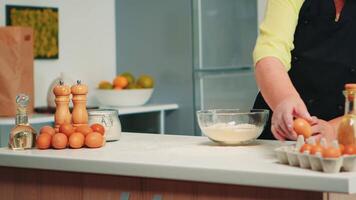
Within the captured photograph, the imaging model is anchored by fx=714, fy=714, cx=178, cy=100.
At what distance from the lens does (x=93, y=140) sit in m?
1.85

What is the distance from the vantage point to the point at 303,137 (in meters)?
1.53

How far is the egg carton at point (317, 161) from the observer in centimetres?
134

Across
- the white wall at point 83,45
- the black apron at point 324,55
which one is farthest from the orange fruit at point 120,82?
the black apron at point 324,55

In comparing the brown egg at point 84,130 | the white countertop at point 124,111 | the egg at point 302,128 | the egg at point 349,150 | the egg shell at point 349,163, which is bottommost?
the white countertop at point 124,111

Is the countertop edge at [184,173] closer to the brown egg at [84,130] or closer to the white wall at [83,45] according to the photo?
the brown egg at [84,130]

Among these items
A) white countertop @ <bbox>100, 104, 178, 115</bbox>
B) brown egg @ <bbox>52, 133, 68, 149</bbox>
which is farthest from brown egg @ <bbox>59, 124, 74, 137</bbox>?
white countertop @ <bbox>100, 104, 178, 115</bbox>

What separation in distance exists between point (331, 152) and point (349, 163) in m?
0.04

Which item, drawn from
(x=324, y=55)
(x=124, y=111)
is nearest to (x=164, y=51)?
(x=124, y=111)

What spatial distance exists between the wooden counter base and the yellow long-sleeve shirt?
24.2 inches

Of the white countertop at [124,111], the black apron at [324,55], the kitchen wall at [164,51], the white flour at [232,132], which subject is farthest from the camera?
the kitchen wall at [164,51]

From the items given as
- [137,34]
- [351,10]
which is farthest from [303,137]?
[137,34]

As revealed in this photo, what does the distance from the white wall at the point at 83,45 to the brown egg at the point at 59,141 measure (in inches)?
87.5

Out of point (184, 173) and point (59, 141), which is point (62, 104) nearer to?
point (59, 141)

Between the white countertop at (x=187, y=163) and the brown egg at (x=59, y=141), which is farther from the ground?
the brown egg at (x=59, y=141)
